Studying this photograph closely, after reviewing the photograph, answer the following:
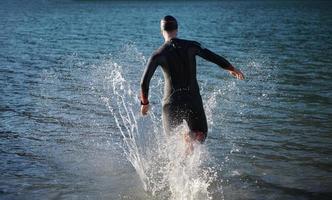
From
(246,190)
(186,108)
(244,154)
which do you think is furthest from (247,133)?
(186,108)

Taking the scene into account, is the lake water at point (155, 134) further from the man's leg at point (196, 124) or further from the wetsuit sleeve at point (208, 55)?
the wetsuit sleeve at point (208, 55)

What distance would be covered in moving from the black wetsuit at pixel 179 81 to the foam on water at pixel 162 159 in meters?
0.29

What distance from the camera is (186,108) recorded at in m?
8.28

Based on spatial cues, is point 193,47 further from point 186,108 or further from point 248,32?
point 248,32

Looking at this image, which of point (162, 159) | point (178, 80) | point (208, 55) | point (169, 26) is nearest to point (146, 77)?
point (178, 80)

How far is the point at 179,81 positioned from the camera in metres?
8.23

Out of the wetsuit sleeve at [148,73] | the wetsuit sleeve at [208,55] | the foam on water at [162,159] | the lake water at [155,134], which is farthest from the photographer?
the lake water at [155,134]

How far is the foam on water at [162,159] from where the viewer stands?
349 inches

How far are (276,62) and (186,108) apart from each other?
16338 mm

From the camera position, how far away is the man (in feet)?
26.5

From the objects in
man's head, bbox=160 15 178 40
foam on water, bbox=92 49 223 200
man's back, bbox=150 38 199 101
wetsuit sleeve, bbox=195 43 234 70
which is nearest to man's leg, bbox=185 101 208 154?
foam on water, bbox=92 49 223 200

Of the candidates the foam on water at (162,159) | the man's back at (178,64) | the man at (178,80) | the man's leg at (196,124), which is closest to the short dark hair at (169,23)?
the man at (178,80)

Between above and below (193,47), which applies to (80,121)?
below

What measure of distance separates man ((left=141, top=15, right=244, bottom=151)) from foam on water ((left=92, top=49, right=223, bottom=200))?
275 mm
